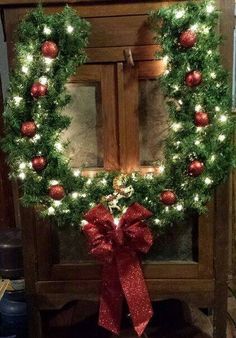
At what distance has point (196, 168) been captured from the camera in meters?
1.80

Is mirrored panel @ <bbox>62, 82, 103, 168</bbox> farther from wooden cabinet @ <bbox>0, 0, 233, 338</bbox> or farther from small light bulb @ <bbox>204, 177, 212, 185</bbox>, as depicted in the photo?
small light bulb @ <bbox>204, 177, 212, 185</bbox>

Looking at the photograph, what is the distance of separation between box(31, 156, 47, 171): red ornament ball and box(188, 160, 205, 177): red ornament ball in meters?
0.59

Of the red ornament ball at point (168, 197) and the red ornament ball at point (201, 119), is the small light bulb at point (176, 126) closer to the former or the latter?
the red ornament ball at point (201, 119)

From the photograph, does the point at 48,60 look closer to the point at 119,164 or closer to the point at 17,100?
the point at 17,100

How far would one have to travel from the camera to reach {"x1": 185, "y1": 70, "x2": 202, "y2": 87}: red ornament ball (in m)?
1.74

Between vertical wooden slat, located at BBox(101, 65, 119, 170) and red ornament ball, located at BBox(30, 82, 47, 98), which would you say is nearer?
red ornament ball, located at BBox(30, 82, 47, 98)

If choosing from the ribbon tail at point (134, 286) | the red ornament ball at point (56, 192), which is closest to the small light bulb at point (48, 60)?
the red ornament ball at point (56, 192)

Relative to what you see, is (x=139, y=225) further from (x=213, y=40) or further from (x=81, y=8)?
(x=81, y=8)

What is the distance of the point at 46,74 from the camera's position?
179cm

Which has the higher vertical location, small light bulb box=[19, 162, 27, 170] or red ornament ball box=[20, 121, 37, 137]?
red ornament ball box=[20, 121, 37, 137]

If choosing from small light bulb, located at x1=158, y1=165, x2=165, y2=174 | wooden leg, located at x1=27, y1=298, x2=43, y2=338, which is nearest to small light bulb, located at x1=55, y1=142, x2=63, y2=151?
small light bulb, located at x1=158, y1=165, x2=165, y2=174

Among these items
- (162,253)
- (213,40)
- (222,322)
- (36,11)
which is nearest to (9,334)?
(162,253)

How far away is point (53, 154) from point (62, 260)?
571mm

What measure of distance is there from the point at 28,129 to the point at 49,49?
1.06 feet
